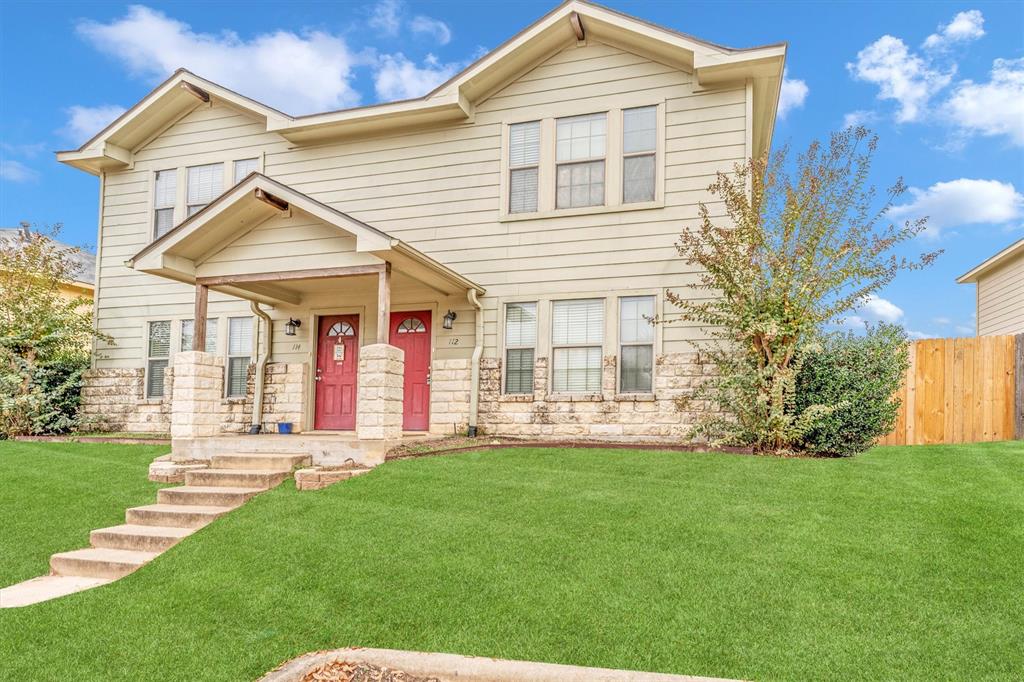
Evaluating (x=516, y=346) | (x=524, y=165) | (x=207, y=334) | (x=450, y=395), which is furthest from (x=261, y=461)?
(x=524, y=165)

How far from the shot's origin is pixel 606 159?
10.7 m

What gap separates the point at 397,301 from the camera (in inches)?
451

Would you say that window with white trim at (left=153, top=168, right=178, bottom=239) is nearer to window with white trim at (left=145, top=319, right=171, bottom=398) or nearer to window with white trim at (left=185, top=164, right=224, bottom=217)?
window with white trim at (left=185, top=164, right=224, bottom=217)

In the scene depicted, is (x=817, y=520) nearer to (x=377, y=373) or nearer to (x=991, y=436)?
(x=377, y=373)

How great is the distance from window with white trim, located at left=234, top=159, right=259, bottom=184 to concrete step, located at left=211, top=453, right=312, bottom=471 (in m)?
6.10

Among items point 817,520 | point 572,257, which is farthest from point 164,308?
point 817,520

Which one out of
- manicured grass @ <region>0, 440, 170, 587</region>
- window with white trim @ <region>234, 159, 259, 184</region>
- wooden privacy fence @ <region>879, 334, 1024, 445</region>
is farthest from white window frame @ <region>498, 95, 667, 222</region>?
manicured grass @ <region>0, 440, 170, 587</region>

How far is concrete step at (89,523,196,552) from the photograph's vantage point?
21.6 feet

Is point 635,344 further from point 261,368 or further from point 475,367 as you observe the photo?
point 261,368

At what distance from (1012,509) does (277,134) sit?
12.1 m

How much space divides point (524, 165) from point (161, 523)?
287 inches

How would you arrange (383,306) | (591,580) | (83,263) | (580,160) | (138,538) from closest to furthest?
1. (591,580)
2. (138,538)
3. (383,306)
4. (580,160)
5. (83,263)

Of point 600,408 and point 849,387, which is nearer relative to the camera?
point 849,387

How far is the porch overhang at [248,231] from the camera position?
865 cm
